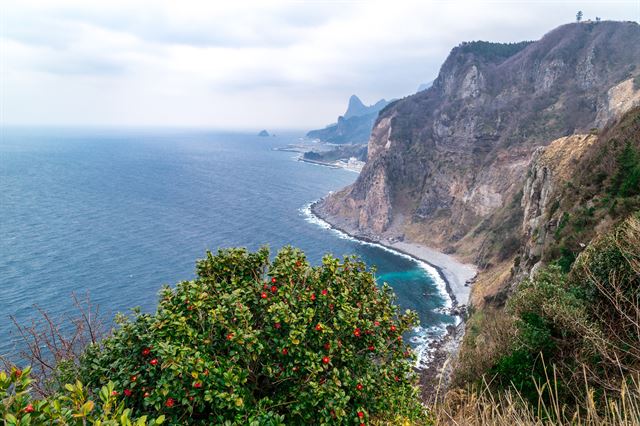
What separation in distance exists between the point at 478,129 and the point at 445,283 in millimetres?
66695

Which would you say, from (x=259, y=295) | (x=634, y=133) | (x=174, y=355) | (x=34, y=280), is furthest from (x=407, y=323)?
(x=34, y=280)

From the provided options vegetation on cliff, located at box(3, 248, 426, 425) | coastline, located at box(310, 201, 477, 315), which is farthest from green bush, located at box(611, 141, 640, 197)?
coastline, located at box(310, 201, 477, 315)

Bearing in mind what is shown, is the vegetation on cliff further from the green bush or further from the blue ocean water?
the blue ocean water

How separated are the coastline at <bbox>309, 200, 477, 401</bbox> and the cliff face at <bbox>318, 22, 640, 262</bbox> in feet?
17.5

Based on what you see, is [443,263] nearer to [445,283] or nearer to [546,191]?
[445,283]

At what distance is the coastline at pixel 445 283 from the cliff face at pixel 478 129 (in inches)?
209

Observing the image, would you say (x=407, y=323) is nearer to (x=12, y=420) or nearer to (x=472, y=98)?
(x=12, y=420)

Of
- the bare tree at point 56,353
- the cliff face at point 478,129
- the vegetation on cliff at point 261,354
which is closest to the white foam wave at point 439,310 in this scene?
the cliff face at point 478,129

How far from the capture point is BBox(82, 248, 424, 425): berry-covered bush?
8438 millimetres

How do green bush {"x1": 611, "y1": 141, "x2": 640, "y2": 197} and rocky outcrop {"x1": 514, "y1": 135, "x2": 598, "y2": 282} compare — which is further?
rocky outcrop {"x1": 514, "y1": 135, "x2": 598, "y2": 282}

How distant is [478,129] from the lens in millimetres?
130125

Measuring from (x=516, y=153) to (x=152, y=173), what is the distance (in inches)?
6509

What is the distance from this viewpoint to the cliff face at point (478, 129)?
11206cm

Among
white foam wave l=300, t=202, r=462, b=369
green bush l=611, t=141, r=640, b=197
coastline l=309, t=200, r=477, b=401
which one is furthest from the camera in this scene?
white foam wave l=300, t=202, r=462, b=369
